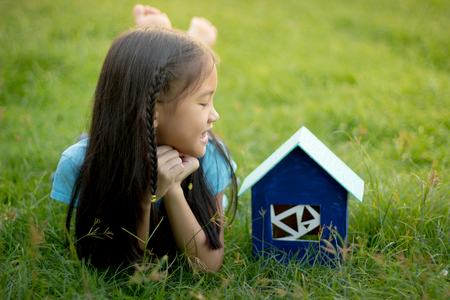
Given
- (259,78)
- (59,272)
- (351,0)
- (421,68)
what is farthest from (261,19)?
(59,272)

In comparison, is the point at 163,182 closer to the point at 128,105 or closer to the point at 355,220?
the point at 128,105

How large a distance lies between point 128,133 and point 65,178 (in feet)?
1.60

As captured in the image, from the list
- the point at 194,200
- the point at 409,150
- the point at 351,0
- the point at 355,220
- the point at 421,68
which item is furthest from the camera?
Result: the point at 351,0

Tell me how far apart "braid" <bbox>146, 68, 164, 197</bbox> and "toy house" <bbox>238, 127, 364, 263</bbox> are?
0.48 metres

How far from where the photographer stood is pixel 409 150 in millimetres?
2779

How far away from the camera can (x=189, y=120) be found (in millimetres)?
1484

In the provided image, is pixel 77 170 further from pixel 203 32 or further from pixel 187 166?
pixel 203 32

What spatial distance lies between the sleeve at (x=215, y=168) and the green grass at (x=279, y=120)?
11.7 inches

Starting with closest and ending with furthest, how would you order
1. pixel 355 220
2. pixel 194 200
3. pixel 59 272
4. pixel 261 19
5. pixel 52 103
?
pixel 59 272, pixel 194 200, pixel 355 220, pixel 52 103, pixel 261 19

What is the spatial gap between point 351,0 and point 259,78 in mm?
4751

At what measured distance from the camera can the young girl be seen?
1.46m

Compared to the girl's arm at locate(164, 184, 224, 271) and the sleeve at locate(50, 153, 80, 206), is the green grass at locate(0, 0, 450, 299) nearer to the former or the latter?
the girl's arm at locate(164, 184, 224, 271)

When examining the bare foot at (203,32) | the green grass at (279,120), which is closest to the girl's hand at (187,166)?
the green grass at (279,120)

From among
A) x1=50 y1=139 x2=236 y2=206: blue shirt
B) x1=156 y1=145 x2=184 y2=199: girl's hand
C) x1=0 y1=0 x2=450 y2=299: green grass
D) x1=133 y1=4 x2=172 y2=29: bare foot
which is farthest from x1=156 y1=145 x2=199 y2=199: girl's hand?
x1=133 y1=4 x2=172 y2=29: bare foot
